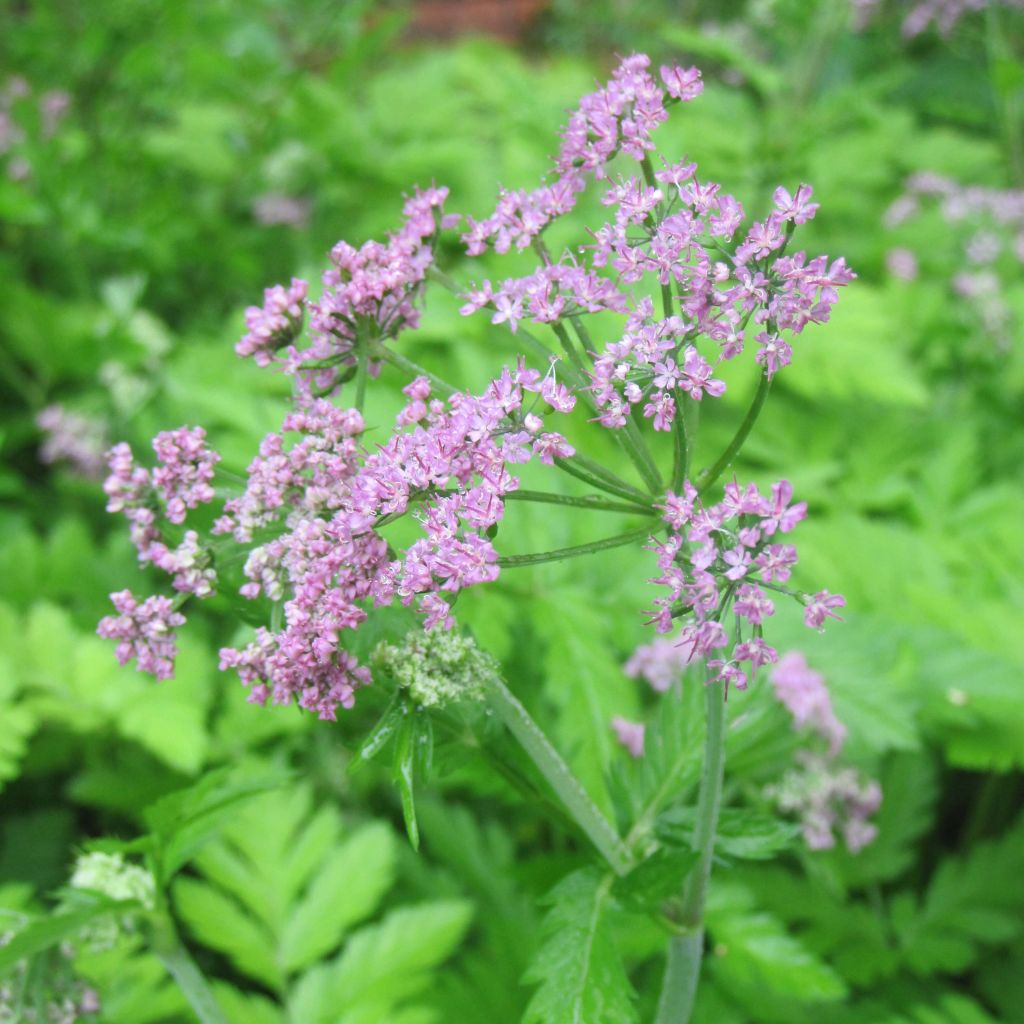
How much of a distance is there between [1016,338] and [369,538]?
4.06 metres

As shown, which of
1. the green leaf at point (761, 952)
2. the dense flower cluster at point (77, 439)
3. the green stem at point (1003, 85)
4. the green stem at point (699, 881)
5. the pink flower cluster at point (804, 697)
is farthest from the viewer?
the green stem at point (1003, 85)

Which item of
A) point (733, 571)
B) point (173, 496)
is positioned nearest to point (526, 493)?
point (733, 571)

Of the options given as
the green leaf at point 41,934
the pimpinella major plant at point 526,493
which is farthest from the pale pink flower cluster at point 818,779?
the green leaf at point 41,934

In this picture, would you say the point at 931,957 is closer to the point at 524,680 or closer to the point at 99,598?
the point at 524,680

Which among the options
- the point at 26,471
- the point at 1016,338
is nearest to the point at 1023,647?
the point at 1016,338

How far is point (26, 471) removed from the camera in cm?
505

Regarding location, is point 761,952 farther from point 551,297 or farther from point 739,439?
point 551,297

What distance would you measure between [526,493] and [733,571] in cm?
34

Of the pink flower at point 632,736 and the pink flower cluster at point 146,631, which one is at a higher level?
the pink flower cluster at point 146,631

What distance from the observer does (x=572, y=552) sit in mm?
1550

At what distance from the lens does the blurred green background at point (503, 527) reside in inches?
109

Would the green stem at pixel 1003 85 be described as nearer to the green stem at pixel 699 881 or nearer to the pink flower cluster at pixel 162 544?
the green stem at pixel 699 881

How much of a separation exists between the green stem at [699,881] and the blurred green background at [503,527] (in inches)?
13.9

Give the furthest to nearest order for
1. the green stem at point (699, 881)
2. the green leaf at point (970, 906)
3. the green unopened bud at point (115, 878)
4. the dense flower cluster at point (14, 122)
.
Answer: the dense flower cluster at point (14, 122), the green leaf at point (970, 906), the green unopened bud at point (115, 878), the green stem at point (699, 881)
